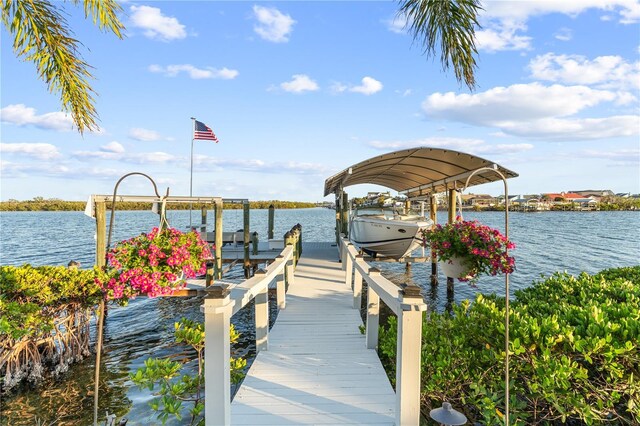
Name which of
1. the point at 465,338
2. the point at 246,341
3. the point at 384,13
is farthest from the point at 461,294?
the point at 384,13

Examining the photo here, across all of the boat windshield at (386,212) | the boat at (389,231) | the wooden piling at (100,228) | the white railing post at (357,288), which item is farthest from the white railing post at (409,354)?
the boat windshield at (386,212)

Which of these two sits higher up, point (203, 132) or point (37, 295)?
Answer: point (203, 132)

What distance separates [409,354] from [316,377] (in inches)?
70.1

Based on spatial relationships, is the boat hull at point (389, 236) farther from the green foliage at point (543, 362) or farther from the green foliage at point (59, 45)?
the green foliage at point (59, 45)

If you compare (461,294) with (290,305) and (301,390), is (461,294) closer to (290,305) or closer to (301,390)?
Result: (290,305)

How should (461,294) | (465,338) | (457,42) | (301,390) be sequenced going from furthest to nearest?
(461,294) → (457,42) → (465,338) → (301,390)

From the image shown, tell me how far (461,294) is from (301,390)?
1346 centimetres

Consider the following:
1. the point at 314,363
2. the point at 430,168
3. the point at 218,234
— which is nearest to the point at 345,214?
the point at 430,168

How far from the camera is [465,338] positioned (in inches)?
182

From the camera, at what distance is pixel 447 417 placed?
3203 mm

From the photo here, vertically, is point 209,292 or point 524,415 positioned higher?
point 209,292

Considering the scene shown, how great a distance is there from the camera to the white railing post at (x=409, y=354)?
10.3 ft

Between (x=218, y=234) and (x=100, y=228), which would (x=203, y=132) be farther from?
(x=100, y=228)

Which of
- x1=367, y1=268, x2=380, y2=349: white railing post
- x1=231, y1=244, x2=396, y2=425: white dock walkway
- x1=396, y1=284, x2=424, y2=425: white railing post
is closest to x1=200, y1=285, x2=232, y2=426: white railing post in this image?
x1=231, y1=244, x2=396, y2=425: white dock walkway
